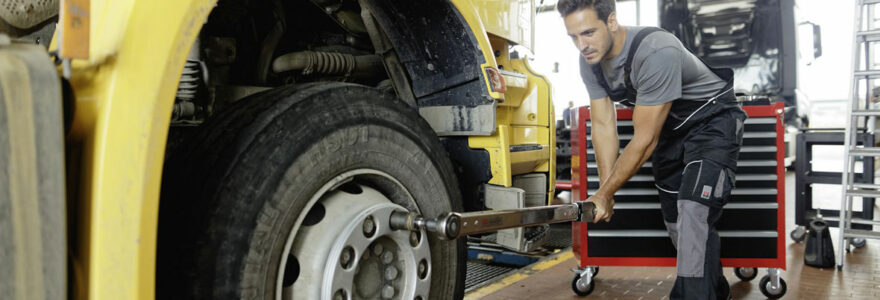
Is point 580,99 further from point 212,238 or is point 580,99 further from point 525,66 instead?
point 212,238

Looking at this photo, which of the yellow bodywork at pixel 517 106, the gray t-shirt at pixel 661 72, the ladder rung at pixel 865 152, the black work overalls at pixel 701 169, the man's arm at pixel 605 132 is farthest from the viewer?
the ladder rung at pixel 865 152

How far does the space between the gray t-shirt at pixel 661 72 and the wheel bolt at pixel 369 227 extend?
1.38 metres

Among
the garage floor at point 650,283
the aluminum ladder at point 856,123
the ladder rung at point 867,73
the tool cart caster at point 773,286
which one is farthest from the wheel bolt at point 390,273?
the ladder rung at point 867,73

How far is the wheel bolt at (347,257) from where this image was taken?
54.7 inches

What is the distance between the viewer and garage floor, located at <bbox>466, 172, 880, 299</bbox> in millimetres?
3252

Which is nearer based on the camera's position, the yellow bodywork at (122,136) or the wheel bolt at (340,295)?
the yellow bodywork at (122,136)

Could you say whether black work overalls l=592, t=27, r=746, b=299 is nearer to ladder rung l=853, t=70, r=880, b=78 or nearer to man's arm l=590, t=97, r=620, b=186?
man's arm l=590, t=97, r=620, b=186

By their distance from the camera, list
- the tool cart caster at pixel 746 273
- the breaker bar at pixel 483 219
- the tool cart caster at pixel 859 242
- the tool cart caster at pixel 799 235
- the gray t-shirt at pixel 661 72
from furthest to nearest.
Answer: the tool cart caster at pixel 799 235, the tool cart caster at pixel 859 242, the tool cart caster at pixel 746 273, the gray t-shirt at pixel 661 72, the breaker bar at pixel 483 219

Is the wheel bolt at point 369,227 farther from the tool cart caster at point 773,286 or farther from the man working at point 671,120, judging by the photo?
the tool cart caster at point 773,286

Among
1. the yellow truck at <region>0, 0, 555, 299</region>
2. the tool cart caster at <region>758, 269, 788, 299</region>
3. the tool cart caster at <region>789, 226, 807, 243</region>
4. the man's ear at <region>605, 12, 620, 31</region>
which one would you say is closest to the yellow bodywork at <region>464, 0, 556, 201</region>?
the yellow truck at <region>0, 0, 555, 299</region>

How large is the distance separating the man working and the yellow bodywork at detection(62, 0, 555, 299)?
5.67 feet

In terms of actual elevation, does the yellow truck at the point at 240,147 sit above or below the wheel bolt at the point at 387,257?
above

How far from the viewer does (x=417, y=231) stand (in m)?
1.59

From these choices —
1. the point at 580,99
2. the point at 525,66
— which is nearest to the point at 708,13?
the point at 580,99
